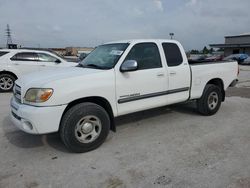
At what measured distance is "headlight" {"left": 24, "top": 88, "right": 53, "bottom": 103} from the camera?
336 centimetres

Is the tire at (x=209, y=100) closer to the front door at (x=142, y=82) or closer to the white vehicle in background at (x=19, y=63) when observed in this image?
the front door at (x=142, y=82)

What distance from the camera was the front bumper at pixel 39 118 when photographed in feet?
10.9

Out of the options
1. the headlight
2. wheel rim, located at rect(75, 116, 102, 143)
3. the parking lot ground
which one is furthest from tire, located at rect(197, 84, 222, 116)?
the headlight

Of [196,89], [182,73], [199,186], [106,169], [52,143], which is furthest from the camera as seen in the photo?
[196,89]

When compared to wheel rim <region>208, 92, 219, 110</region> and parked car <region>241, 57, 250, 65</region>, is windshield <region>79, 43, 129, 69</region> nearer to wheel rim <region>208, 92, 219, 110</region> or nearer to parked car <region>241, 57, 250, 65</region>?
wheel rim <region>208, 92, 219, 110</region>

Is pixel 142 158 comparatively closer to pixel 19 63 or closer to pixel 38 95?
pixel 38 95

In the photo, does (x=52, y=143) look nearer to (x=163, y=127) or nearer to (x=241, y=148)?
(x=163, y=127)

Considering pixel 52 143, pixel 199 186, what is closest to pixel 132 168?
pixel 199 186

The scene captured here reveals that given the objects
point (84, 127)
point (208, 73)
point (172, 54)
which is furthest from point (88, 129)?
point (208, 73)

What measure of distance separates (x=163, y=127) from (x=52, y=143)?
2273 mm

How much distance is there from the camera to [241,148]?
12.8 ft

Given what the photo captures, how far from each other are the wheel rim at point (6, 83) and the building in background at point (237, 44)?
40.9 meters

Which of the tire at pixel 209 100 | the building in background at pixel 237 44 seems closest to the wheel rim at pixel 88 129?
the tire at pixel 209 100

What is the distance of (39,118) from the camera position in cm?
332
